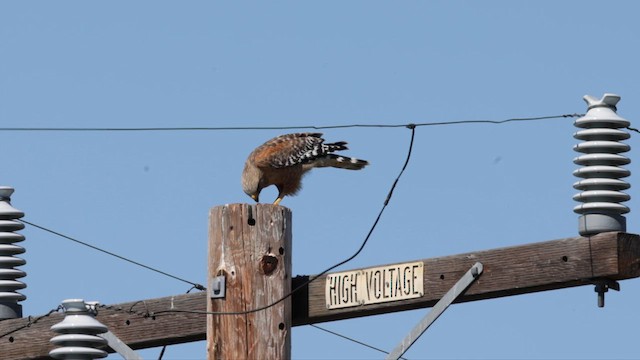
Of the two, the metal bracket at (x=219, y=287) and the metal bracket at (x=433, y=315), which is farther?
the metal bracket at (x=219, y=287)

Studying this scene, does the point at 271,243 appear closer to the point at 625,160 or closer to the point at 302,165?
the point at 625,160

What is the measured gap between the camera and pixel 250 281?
28.3 feet

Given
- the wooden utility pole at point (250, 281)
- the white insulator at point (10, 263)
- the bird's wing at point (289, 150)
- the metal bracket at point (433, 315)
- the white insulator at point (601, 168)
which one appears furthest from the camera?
the bird's wing at point (289, 150)

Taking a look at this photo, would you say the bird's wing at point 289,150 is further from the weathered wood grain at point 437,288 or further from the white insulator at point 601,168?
the white insulator at point 601,168

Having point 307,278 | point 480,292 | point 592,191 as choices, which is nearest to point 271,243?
point 307,278

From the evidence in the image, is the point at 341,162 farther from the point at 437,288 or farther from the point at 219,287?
the point at 437,288

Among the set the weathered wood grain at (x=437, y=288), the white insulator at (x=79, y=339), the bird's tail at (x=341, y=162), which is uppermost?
the bird's tail at (x=341, y=162)

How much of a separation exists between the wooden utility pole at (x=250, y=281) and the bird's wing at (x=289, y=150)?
3.58 metres

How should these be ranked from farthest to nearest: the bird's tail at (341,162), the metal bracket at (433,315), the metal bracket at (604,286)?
the bird's tail at (341,162) < the metal bracket at (433,315) < the metal bracket at (604,286)

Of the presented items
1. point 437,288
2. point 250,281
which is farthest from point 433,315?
point 250,281

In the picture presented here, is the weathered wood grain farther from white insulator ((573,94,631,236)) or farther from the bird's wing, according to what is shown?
the bird's wing

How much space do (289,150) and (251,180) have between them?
0.47 metres

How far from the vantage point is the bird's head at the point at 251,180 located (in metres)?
12.7

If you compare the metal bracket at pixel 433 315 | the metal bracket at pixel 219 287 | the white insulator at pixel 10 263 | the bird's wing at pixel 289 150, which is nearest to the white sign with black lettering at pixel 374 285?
the metal bracket at pixel 433 315
